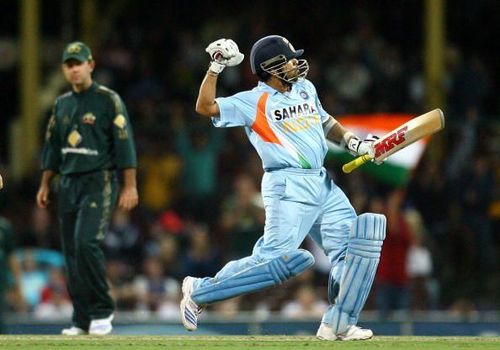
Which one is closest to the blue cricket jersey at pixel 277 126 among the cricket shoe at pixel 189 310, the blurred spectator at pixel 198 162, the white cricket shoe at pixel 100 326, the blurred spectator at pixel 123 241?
the cricket shoe at pixel 189 310

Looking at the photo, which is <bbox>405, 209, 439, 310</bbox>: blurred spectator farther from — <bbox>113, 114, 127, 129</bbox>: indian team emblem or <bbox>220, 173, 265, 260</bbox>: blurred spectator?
<bbox>113, 114, 127, 129</bbox>: indian team emblem

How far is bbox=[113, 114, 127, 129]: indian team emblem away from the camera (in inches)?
425

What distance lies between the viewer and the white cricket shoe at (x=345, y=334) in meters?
9.48

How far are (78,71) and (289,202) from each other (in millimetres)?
2146

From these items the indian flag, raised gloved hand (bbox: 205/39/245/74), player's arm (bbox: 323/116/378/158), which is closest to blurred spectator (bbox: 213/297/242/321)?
the indian flag

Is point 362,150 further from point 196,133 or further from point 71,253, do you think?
point 196,133

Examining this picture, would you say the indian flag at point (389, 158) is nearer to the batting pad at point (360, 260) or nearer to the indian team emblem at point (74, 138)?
the indian team emblem at point (74, 138)

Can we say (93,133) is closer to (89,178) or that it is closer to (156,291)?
(89,178)

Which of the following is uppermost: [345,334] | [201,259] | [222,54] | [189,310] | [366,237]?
[222,54]

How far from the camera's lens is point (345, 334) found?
9.52 metres

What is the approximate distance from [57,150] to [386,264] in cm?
496

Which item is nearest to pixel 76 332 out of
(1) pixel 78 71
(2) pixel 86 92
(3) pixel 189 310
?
(3) pixel 189 310

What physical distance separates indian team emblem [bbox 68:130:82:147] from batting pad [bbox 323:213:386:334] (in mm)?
2355

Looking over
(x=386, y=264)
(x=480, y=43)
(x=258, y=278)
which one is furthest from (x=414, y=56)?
(x=258, y=278)
